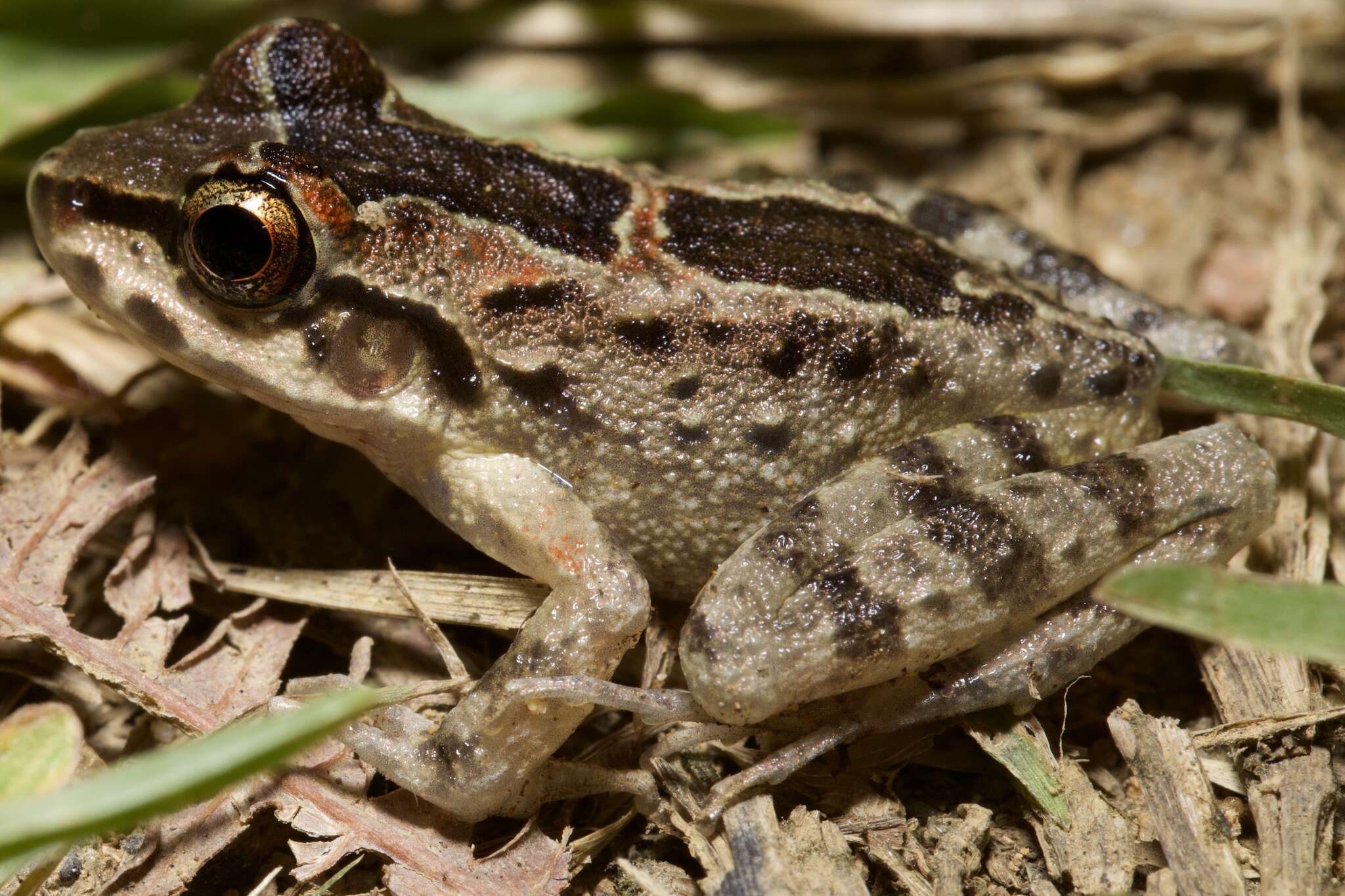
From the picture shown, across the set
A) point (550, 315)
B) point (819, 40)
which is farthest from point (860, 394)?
point (819, 40)

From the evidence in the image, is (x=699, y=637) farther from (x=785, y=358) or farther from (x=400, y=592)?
(x=400, y=592)

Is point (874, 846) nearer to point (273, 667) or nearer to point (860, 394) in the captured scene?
point (860, 394)

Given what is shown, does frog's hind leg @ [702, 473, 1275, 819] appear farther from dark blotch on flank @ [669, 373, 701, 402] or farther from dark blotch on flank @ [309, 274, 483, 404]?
dark blotch on flank @ [309, 274, 483, 404]

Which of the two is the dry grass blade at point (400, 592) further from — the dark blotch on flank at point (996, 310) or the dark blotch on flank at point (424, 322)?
the dark blotch on flank at point (996, 310)

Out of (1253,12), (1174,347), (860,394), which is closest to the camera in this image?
(860,394)

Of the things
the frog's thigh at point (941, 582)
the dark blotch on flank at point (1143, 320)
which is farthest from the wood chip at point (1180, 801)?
the dark blotch on flank at point (1143, 320)

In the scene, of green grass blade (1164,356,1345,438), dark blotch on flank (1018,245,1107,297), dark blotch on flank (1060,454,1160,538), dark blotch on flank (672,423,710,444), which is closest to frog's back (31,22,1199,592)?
dark blotch on flank (672,423,710,444)
